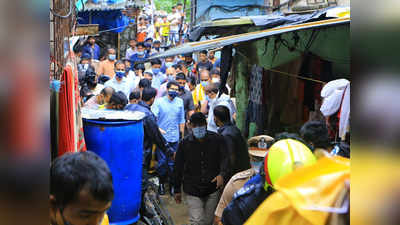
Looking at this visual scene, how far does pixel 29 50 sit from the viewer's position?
1.02 meters

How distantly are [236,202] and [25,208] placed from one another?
6.64 ft

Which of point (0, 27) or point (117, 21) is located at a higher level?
point (117, 21)

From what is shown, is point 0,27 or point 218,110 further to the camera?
point 218,110

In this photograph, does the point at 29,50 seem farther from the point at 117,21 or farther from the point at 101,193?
the point at 117,21

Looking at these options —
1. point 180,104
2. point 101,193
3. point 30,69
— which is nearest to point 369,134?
point 30,69

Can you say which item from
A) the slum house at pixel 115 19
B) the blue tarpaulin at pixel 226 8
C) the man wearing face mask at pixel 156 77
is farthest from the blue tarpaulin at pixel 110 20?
the man wearing face mask at pixel 156 77

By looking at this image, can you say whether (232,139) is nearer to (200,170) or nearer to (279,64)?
(200,170)

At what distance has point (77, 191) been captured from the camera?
1.70 metres

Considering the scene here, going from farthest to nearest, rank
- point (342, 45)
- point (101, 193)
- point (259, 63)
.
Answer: point (259, 63) < point (342, 45) < point (101, 193)

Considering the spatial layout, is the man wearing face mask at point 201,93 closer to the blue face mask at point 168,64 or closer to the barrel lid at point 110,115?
the blue face mask at point 168,64

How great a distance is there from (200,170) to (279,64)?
9.54 ft

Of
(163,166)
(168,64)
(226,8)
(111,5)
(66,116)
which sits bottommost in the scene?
(163,166)

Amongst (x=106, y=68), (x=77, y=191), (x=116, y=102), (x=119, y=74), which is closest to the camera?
(x=77, y=191)

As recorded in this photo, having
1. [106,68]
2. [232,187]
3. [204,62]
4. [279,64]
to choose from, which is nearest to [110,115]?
[232,187]
